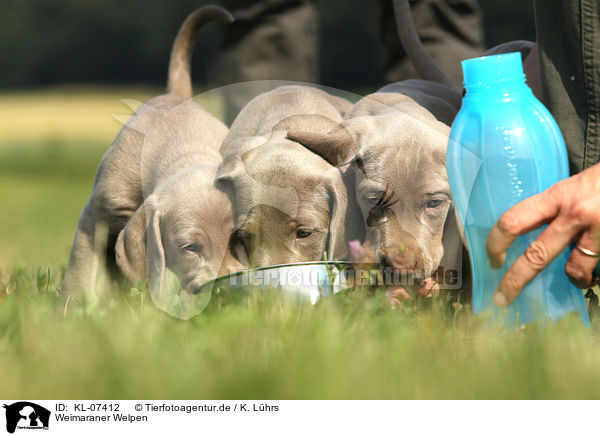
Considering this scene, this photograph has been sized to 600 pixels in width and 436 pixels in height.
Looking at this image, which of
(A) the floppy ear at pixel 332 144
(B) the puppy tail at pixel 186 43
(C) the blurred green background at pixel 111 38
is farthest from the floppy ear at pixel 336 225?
(C) the blurred green background at pixel 111 38

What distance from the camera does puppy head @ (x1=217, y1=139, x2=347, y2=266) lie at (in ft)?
7.06

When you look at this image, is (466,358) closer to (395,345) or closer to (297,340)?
(395,345)

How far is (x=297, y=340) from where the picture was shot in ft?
5.49

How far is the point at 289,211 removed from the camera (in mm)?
2145

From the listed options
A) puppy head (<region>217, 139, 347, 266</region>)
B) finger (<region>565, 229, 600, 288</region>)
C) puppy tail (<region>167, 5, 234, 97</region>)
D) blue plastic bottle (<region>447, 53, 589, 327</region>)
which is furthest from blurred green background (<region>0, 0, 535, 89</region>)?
finger (<region>565, 229, 600, 288</region>)

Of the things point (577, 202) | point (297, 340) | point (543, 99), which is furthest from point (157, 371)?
point (543, 99)

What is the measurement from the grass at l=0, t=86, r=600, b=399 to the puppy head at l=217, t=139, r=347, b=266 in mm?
→ 205

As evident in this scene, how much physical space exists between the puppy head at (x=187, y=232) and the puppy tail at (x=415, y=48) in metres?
1.09

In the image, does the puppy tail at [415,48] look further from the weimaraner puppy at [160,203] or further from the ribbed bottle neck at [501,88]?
the ribbed bottle neck at [501,88]

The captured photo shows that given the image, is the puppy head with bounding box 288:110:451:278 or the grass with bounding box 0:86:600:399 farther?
the puppy head with bounding box 288:110:451:278
